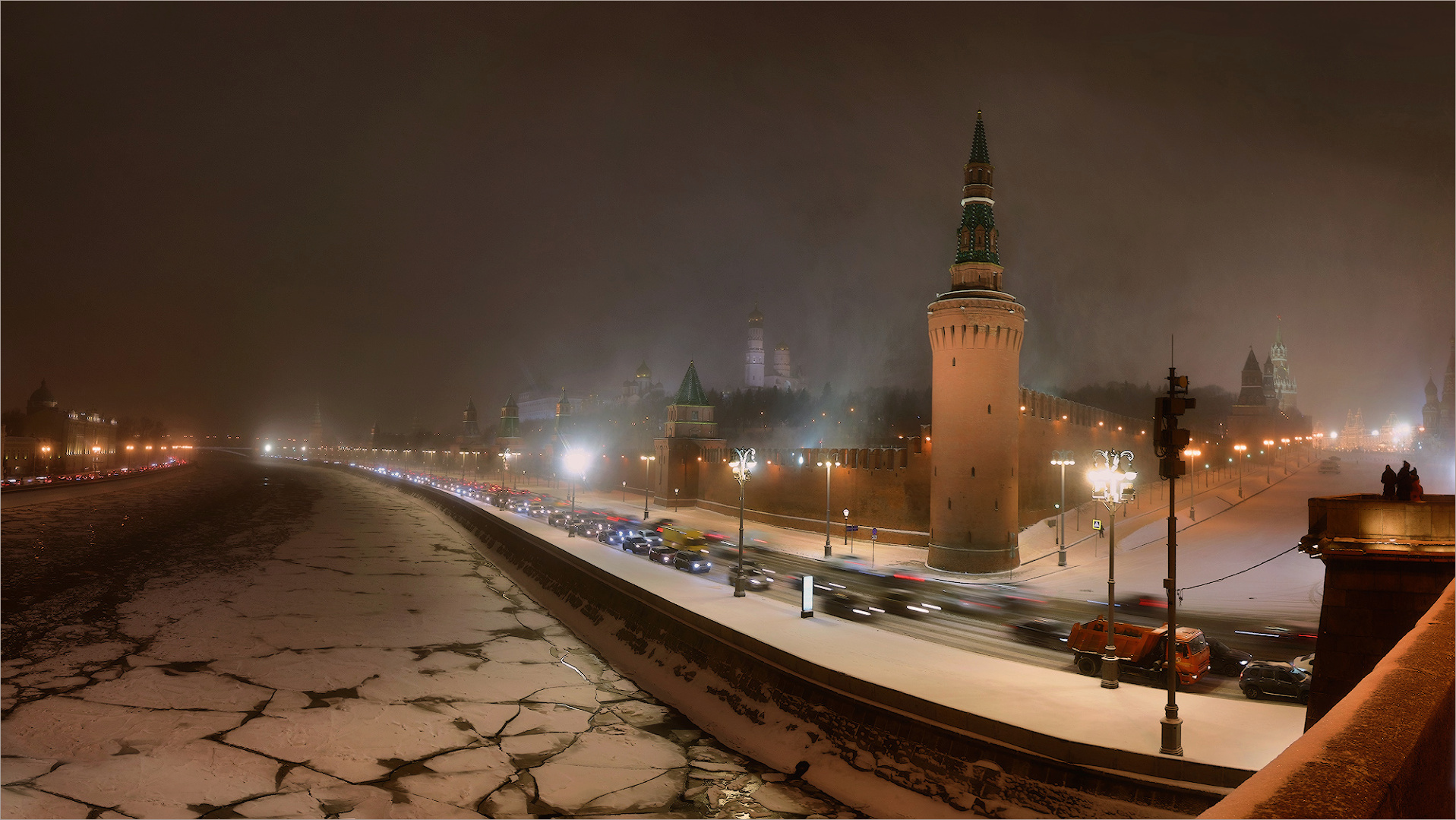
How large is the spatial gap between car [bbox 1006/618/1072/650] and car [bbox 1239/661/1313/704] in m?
3.96

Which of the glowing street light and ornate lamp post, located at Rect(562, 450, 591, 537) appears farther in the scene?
ornate lamp post, located at Rect(562, 450, 591, 537)

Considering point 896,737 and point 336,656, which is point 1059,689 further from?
point 336,656

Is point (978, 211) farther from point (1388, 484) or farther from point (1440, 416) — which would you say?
point (1440, 416)

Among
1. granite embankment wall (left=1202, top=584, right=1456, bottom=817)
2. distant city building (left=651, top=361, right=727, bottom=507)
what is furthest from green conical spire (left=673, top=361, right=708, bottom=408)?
granite embankment wall (left=1202, top=584, right=1456, bottom=817)

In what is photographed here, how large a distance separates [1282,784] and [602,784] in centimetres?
1161

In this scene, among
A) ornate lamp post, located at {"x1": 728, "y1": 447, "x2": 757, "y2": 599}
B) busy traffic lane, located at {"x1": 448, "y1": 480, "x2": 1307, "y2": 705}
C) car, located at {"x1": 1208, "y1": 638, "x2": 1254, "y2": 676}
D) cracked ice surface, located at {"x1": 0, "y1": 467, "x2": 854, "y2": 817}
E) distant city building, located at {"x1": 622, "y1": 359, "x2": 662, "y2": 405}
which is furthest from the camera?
distant city building, located at {"x1": 622, "y1": 359, "x2": 662, "y2": 405}

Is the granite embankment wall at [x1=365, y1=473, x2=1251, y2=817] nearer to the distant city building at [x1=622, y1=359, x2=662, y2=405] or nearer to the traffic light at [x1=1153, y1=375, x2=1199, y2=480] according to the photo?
the traffic light at [x1=1153, y1=375, x2=1199, y2=480]

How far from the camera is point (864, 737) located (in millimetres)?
12625

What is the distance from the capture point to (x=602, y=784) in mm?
12555

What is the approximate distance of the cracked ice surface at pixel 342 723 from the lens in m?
11.6

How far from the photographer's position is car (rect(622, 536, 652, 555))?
32.8 meters

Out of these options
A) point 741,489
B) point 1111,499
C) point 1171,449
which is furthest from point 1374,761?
point 741,489

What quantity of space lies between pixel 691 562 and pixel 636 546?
613cm

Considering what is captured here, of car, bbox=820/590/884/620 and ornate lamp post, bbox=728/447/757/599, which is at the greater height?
ornate lamp post, bbox=728/447/757/599
